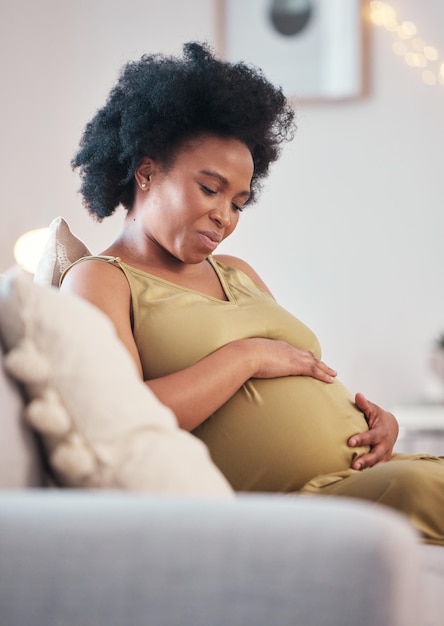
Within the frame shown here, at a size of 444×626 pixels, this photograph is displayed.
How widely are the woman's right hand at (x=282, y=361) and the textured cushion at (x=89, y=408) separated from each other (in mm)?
563

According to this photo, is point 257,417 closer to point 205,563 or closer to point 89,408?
point 89,408

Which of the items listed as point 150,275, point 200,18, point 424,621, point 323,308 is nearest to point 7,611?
point 424,621

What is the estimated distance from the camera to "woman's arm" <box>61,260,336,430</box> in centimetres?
139

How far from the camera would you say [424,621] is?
3.29 feet

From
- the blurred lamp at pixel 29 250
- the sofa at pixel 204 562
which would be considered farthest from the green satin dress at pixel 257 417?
the blurred lamp at pixel 29 250

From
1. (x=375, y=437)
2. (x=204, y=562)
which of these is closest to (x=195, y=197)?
(x=375, y=437)

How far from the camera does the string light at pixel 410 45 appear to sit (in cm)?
390

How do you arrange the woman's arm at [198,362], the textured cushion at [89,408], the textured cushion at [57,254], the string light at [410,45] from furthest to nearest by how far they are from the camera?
1. the string light at [410,45]
2. the textured cushion at [57,254]
3. the woman's arm at [198,362]
4. the textured cushion at [89,408]

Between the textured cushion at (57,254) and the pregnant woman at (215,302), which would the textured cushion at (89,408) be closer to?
the pregnant woman at (215,302)

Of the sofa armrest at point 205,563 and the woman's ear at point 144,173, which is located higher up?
the woman's ear at point 144,173

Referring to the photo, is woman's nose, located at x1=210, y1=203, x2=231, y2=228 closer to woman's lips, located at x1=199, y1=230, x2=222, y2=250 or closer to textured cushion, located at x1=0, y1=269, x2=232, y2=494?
woman's lips, located at x1=199, y1=230, x2=222, y2=250

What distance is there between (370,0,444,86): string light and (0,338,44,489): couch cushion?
10.8 feet

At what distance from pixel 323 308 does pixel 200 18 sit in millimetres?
1347

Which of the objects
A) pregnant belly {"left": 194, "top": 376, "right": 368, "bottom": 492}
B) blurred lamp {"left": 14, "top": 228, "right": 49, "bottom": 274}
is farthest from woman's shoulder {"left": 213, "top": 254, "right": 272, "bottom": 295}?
blurred lamp {"left": 14, "top": 228, "right": 49, "bottom": 274}
